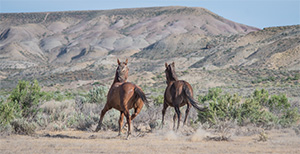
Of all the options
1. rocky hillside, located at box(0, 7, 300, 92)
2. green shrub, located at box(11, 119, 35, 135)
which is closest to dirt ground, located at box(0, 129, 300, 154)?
green shrub, located at box(11, 119, 35, 135)

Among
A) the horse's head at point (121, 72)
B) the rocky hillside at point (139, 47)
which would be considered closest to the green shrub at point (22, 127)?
the horse's head at point (121, 72)

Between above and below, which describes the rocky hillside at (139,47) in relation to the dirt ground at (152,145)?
above

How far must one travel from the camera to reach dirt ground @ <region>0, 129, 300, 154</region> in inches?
288

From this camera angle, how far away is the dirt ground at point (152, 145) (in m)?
7.31

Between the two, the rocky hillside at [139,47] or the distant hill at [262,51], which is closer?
the distant hill at [262,51]

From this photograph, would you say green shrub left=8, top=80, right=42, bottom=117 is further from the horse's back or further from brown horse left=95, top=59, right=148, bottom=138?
the horse's back

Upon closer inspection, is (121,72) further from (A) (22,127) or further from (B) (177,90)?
(A) (22,127)

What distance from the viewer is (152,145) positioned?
26.2 feet

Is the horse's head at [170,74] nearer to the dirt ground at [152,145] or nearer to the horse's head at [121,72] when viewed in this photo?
the horse's head at [121,72]

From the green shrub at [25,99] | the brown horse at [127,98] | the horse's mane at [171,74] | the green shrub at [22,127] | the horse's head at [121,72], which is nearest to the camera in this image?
the brown horse at [127,98]

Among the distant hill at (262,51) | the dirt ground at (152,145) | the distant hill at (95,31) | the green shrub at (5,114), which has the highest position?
the distant hill at (95,31)

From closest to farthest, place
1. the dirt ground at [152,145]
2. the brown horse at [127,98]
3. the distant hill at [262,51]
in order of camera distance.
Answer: the dirt ground at [152,145] → the brown horse at [127,98] → the distant hill at [262,51]

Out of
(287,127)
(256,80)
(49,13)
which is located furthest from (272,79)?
(49,13)

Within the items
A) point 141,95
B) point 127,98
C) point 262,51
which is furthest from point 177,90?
point 262,51
